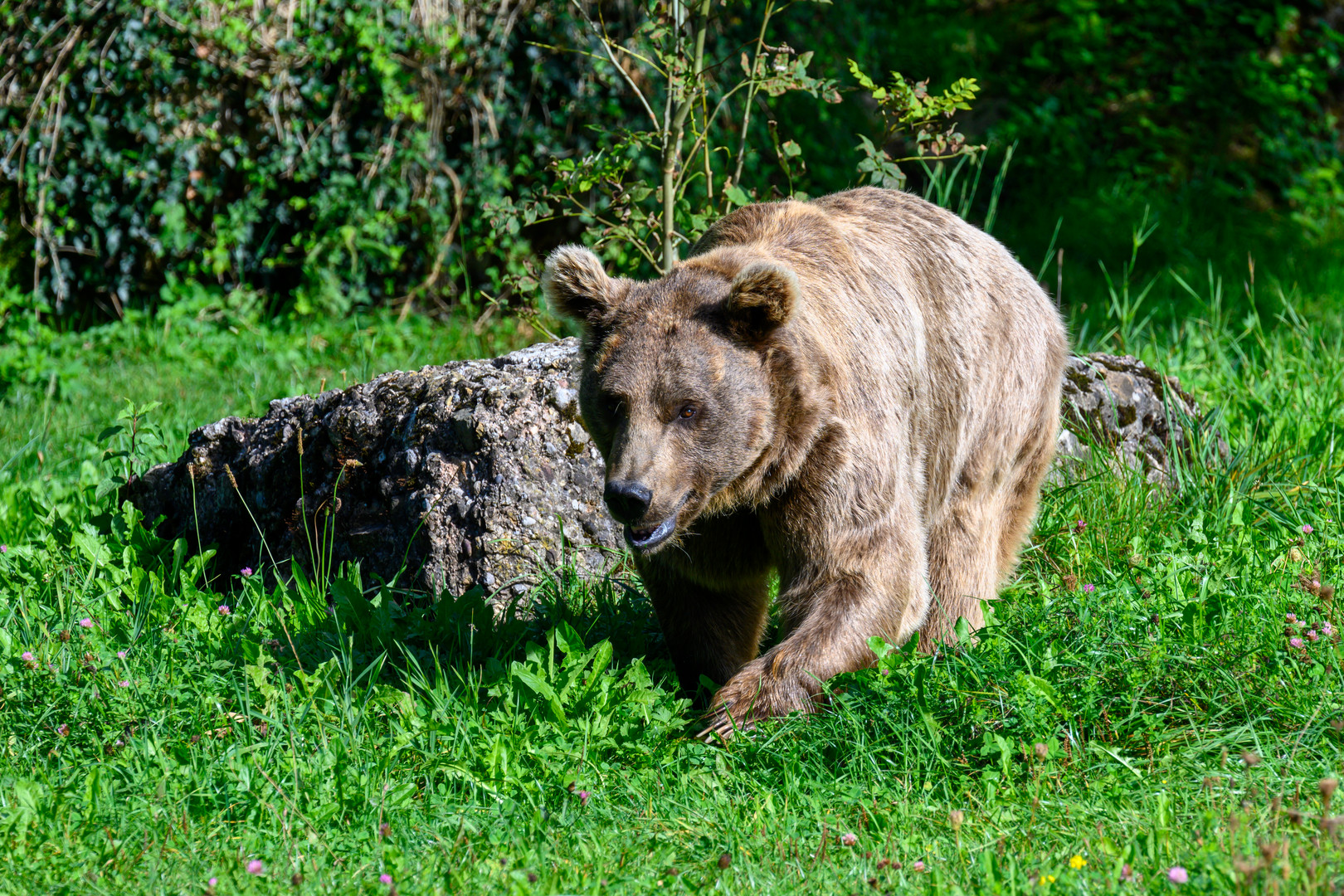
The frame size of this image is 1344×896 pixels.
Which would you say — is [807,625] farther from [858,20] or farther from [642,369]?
[858,20]

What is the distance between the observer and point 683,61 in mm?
5414

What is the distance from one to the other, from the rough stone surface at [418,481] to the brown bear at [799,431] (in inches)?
29.8

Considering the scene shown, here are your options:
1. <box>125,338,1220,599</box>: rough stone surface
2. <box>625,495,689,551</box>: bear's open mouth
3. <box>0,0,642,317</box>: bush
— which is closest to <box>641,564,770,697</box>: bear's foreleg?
<box>625,495,689,551</box>: bear's open mouth

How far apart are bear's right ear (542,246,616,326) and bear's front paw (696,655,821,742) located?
1.26 m

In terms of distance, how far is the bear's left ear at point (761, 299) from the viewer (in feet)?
11.6

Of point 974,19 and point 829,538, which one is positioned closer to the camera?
point 829,538

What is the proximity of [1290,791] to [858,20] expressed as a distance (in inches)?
333

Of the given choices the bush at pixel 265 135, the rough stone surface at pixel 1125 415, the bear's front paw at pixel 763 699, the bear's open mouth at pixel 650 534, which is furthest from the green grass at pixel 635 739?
the bush at pixel 265 135

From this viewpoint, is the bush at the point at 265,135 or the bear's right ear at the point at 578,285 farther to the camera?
the bush at the point at 265,135

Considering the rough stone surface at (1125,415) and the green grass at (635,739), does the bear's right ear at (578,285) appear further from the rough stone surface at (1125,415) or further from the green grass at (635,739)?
the rough stone surface at (1125,415)

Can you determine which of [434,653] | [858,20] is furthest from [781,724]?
[858,20]

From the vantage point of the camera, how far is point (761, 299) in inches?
140

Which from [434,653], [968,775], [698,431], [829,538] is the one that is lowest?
[968,775]

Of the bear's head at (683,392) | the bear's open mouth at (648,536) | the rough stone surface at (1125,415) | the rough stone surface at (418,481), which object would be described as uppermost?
the bear's head at (683,392)
